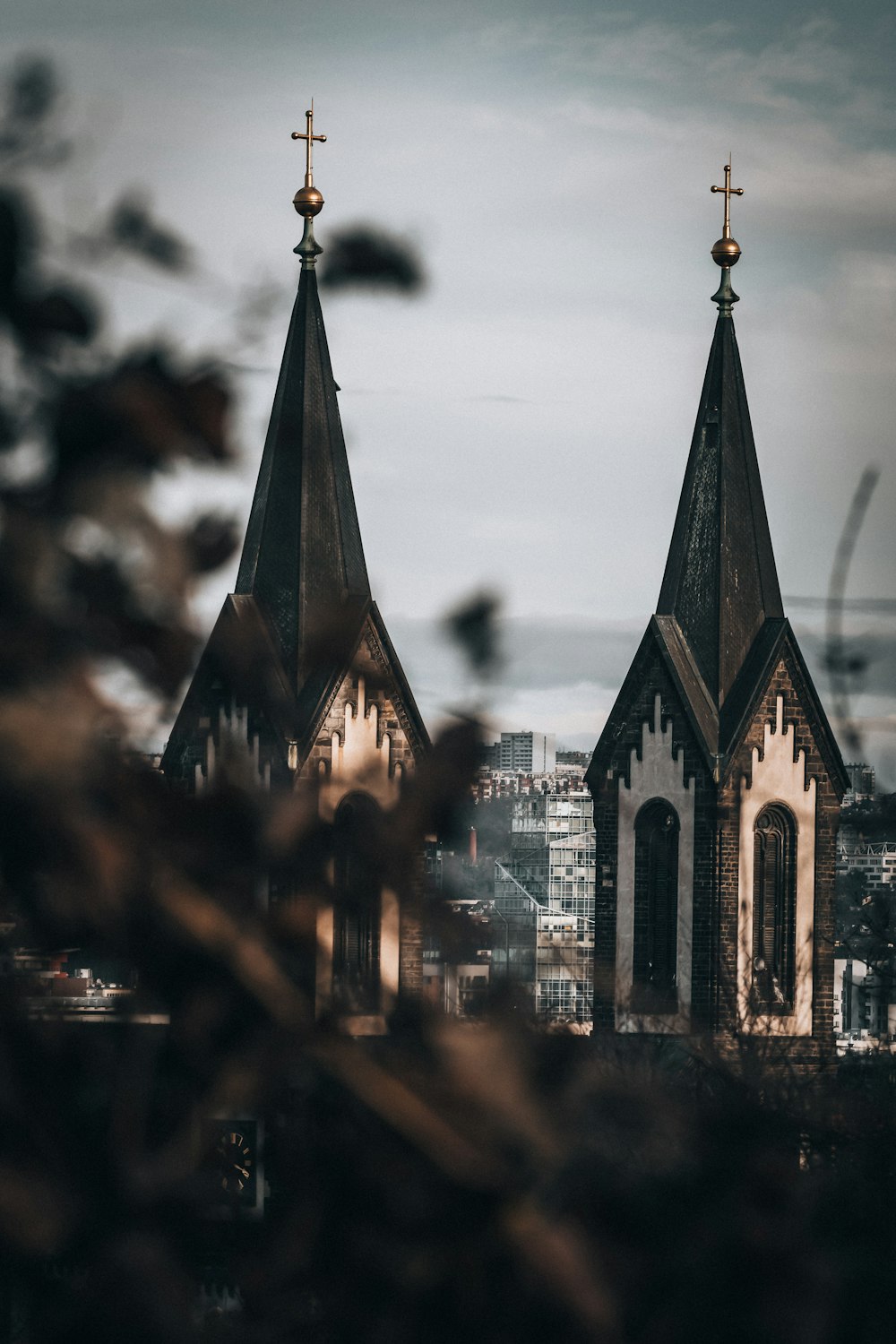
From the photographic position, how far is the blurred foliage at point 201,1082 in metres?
3.37

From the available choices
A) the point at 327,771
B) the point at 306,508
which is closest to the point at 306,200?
the point at 306,508

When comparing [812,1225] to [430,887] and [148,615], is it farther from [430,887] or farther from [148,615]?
[148,615]

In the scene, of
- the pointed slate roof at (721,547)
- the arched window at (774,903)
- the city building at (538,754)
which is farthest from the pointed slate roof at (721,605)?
the city building at (538,754)

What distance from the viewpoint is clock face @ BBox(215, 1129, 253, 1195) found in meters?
3.89

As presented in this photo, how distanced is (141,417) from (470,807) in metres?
0.97

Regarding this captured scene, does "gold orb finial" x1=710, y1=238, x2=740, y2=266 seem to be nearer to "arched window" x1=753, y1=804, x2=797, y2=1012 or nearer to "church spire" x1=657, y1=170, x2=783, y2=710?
"church spire" x1=657, y1=170, x2=783, y2=710

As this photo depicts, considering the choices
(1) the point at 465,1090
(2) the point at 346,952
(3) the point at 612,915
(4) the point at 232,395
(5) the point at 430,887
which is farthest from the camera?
(3) the point at 612,915

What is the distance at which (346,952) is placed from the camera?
13.7ft

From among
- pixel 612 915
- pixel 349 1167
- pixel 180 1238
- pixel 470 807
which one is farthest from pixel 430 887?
pixel 612 915

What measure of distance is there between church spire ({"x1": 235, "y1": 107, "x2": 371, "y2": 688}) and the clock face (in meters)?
21.3

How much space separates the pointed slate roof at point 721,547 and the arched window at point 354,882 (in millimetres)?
23276

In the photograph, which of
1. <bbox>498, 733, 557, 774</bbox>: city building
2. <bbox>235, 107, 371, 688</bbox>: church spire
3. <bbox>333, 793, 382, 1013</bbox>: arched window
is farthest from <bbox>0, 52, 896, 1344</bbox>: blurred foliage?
<bbox>498, 733, 557, 774</bbox>: city building

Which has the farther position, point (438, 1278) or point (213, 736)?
point (213, 736)

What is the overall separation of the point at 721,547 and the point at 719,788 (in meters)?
2.94
